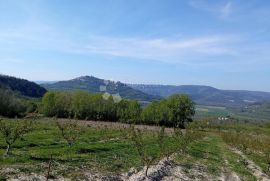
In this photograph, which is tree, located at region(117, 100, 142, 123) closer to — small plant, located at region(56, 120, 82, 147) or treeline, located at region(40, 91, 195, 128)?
treeline, located at region(40, 91, 195, 128)

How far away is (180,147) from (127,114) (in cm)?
7039

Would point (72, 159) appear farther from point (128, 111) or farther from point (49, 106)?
point (128, 111)

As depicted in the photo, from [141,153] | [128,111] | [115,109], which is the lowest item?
[128,111]

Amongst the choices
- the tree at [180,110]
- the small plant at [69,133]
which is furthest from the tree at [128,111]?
the small plant at [69,133]

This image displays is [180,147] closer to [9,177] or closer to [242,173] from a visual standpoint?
[242,173]

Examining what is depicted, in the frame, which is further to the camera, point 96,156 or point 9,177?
point 96,156

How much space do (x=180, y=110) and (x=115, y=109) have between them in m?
18.9

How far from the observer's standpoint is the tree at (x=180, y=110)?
11781 cm

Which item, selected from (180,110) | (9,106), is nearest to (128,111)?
(180,110)

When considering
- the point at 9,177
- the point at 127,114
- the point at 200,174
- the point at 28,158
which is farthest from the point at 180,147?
the point at 127,114

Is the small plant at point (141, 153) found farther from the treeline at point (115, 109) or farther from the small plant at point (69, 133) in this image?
the treeline at point (115, 109)

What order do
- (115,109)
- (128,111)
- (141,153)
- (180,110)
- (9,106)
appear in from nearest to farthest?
(141,153) < (9,106) < (128,111) < (180,110) < (115,109)

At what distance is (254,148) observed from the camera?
6222 cm

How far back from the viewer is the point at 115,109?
119438 mm
